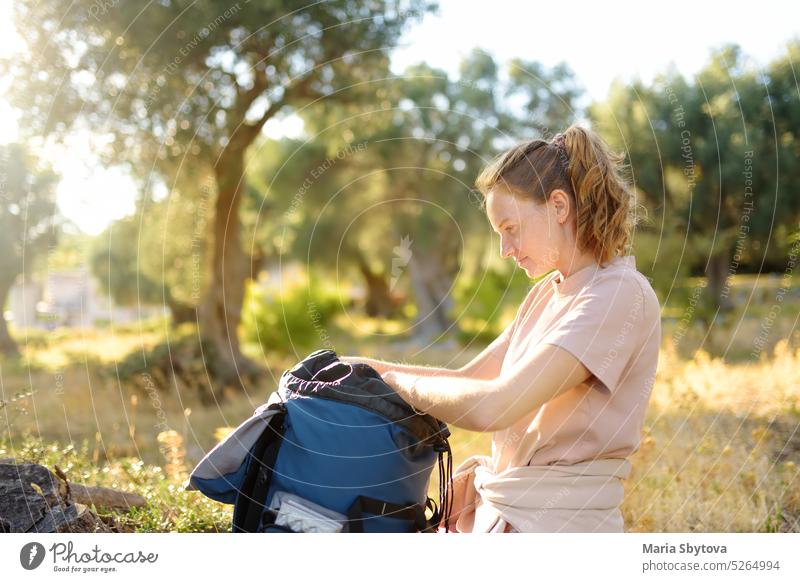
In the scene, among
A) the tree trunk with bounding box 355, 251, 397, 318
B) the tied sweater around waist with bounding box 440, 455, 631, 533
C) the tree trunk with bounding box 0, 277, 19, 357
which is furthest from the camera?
the tree trunk with bounding box 355, 251, 397, 318

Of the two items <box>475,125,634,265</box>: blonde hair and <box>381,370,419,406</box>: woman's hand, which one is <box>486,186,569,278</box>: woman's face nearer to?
<box>475,125,634,265</box>: blonde hair

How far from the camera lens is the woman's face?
2297 millimetres

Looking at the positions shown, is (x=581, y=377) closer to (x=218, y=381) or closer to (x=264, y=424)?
(x=264, y=424)

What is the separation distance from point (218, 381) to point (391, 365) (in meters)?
6.53

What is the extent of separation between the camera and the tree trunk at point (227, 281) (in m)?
8.95

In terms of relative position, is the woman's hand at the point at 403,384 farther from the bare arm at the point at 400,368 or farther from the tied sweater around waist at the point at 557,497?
the tied sweater around waist at the point at 557,497

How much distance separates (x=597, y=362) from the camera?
6.73 ft

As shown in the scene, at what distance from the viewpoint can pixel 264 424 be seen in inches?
90.0

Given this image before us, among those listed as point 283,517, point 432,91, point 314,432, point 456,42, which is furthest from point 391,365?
point 432,91

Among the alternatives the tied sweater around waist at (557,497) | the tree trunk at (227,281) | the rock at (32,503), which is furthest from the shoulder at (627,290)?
the tree trunk at (227,281)

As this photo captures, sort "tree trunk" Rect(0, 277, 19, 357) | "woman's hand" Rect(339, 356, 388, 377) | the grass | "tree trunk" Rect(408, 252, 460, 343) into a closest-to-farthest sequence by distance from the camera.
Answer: "woman's hand" Rect(339, 356, 388, 377) → the grass → "tree trunk" Rect(0, 277, 19, 357) → "tree trunk" Rect(408, 252, 460, 343)

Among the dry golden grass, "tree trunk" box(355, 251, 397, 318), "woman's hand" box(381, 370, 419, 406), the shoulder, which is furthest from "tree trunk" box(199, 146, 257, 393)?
"tree trunk" box(355, 251, 397, 318)
